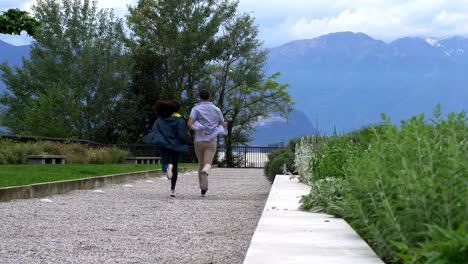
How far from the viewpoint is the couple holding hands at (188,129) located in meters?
13.9

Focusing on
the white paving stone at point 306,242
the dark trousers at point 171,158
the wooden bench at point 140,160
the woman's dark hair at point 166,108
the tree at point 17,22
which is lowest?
the white paving stone at point 306,242

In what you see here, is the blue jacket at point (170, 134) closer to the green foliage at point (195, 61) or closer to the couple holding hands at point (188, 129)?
the couple holding hands at point (188, 129)

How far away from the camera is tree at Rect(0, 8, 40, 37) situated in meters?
26.0

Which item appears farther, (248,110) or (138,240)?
(248,110)

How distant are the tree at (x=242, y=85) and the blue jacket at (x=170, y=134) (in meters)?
A: 39.0

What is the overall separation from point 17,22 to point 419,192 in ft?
80.8

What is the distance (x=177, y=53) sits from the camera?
51219 mm

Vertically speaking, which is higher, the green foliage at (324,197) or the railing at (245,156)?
the railing at (245,156)

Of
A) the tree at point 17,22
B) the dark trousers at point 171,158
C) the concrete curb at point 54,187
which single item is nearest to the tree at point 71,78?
the tree at point 17,22

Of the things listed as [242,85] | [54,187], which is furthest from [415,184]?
[242,85]

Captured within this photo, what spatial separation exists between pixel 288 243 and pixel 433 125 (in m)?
1.21

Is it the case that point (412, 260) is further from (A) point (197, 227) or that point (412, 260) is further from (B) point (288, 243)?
(A) point (197, 227)

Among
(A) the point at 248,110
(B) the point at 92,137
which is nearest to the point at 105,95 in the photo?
(B) the point at 92,137

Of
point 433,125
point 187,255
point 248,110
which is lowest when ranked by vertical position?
point 187,255
